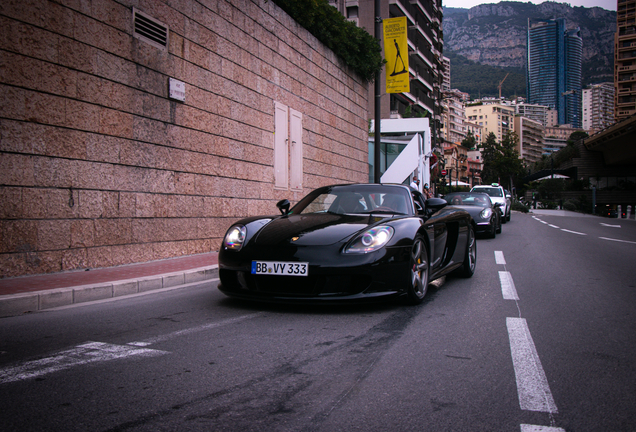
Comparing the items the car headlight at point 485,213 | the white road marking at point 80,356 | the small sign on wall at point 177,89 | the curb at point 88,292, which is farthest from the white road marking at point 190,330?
the car headlight at point 485,213

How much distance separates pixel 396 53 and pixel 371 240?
14.0 meters

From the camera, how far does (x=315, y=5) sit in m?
14.1

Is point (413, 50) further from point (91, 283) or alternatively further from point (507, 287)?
point (91, 283)

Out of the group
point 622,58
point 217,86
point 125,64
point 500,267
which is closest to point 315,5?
point 217,86

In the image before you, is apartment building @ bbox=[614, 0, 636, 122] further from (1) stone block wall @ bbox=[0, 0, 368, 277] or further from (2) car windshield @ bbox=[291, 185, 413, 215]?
(2) car windshield @ bbox=[291, 185, 413, 215]

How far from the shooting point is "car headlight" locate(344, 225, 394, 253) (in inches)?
172

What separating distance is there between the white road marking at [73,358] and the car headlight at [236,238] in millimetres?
1539

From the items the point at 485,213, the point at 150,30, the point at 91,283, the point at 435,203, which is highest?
the point at 150,30

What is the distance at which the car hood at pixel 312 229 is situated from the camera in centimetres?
448

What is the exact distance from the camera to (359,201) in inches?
223

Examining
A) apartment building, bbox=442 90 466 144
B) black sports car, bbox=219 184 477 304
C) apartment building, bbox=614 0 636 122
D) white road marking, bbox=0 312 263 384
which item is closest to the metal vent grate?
black sports car, bbox=219 184 477 304

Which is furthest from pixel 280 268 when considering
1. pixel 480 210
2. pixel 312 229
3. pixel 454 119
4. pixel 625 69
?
pixel 454 119

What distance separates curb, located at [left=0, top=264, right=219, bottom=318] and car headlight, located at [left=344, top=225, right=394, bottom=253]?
2.85 m

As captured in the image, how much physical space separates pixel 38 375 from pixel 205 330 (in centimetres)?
129
